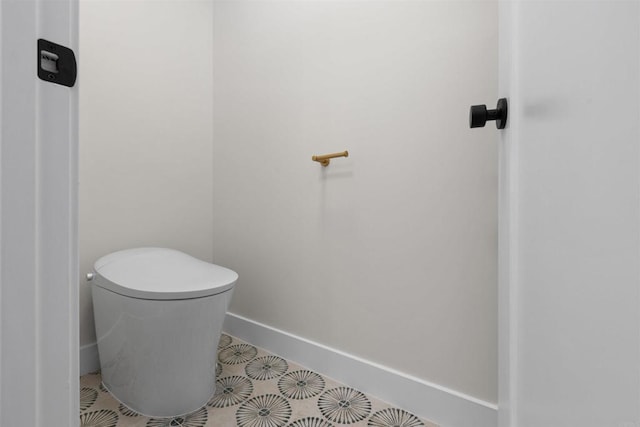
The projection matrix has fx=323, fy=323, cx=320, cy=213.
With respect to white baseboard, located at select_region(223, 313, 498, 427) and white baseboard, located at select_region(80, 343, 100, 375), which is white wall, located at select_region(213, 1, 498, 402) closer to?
white baseboard, located at select_region(223, 313, 498, 427)

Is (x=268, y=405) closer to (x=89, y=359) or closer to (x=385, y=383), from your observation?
(x=385, y=383)

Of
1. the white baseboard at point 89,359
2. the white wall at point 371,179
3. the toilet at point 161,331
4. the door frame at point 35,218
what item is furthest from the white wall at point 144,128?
the door frame at point 35,218

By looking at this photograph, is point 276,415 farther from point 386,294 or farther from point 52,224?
point 52,224

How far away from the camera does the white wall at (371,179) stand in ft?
3.35

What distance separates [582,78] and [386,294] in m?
0.99

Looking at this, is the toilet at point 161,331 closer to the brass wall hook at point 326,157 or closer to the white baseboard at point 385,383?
the white baseboard at point 385,383

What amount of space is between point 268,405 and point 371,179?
905mm

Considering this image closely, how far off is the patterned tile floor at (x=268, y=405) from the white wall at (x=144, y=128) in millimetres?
399

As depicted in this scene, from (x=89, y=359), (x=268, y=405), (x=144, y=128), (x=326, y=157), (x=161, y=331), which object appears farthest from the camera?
(x=144, y=128)

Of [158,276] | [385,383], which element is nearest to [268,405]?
[385,383]

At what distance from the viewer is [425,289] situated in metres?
1.11

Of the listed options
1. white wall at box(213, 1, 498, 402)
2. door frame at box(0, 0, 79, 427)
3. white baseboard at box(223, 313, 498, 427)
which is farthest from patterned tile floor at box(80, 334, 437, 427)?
door frame at box(0, 0, 79, 427)

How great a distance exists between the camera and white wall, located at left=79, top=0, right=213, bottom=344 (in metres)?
1.37

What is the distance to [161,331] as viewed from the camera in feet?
3.40
